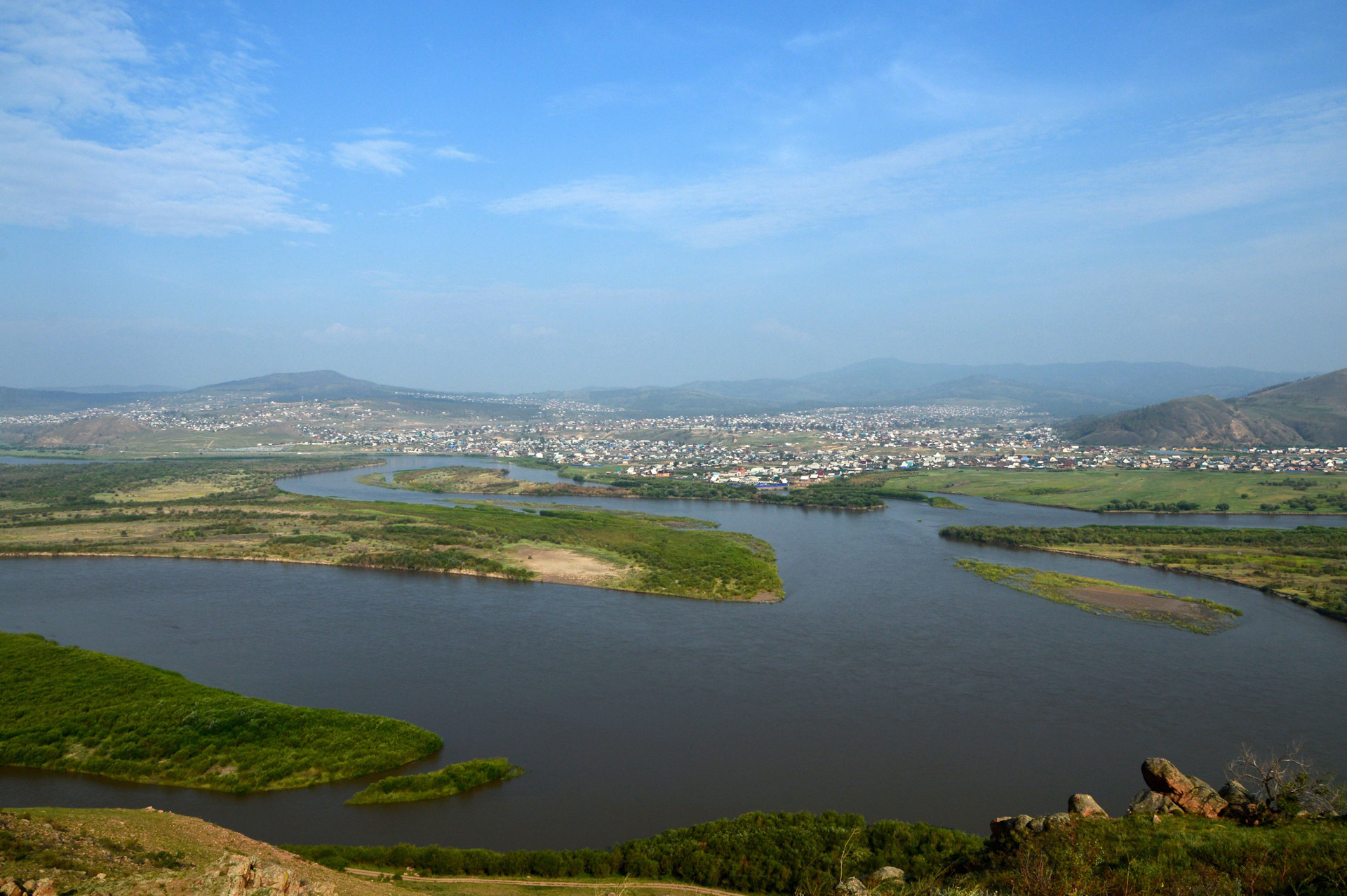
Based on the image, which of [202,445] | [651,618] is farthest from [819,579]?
[202,445]

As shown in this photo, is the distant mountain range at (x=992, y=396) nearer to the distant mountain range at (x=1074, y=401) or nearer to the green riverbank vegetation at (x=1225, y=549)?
the distant mountain range at (x=1074, y=401)

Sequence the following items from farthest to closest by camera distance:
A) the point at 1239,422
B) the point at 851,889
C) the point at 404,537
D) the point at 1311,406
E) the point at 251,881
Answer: the point at 1311,406 < the point at 1239,422 < the point at 404,537 < the point at 851,889 < the point at 251,881

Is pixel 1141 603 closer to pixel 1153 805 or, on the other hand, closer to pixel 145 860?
pixel 1153 805

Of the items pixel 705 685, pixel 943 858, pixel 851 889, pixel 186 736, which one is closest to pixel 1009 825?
pixel 943 858

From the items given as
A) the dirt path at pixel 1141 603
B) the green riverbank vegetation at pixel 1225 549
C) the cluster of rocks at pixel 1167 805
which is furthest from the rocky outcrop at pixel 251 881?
the green riverbank vegetation at pixel 1225 549

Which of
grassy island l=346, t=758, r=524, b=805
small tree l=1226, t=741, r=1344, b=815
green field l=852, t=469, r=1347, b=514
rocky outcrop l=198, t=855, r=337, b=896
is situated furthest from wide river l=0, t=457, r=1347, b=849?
green field l=852, t=469, r=1347, b=514

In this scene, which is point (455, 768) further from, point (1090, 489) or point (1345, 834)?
point (1090, 489)
